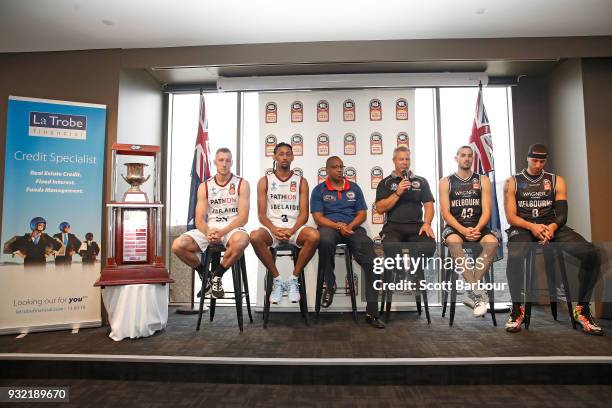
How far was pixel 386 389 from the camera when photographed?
243cm

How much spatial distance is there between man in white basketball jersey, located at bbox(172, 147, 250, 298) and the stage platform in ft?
1.87

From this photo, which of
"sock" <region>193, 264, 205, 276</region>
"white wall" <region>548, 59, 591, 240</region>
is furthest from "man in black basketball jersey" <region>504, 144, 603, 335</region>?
"sock" <region>193, 264, 205, 276</region>

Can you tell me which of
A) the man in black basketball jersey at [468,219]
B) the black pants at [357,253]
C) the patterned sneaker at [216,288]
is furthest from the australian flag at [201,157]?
the man in black basketball jersey at [468,219]

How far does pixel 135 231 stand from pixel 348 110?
2.48 metres

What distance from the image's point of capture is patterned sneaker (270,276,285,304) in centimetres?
339

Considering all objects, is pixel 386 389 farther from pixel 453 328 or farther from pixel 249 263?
pixel 249 263

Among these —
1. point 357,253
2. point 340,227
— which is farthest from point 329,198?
point 357,253

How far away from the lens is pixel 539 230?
324 cm

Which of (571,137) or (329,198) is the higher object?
(571,137)

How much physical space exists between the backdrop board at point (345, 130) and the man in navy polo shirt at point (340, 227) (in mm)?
616

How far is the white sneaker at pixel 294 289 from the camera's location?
11.1ft

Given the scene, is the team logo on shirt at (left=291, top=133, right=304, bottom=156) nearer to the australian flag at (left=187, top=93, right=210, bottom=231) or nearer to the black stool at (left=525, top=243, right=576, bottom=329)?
the australian flag at (left=187, top=93, right=210, bottom=231)

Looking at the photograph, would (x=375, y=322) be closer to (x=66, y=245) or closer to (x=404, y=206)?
(x=404, y=206)

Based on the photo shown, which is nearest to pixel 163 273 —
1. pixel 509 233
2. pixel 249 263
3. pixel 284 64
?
pixel 249 263
